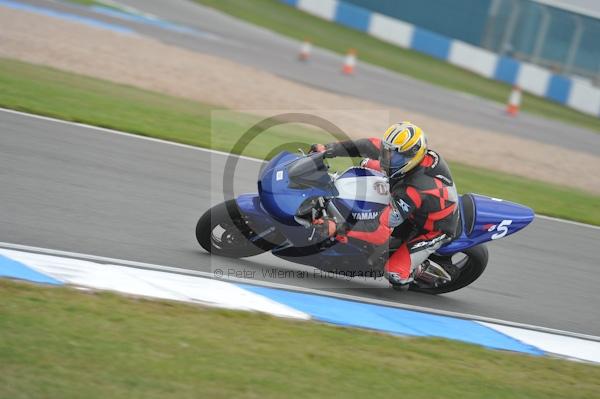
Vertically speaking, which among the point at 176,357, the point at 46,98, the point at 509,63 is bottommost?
the point at 176,357

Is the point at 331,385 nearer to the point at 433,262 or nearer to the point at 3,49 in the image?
the point at 433,262

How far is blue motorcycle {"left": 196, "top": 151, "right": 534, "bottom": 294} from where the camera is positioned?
679 cm

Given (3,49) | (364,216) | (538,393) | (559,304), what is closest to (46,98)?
(3,49)

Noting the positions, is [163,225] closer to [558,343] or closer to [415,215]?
[415,215]

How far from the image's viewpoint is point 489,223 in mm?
7488

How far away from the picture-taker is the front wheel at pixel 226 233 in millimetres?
7000

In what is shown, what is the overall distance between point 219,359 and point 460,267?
3.42 meters

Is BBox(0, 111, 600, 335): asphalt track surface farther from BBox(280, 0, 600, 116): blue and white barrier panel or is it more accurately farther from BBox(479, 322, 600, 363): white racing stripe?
BBox(280, 0, 600, 116): blue and white barrier panel

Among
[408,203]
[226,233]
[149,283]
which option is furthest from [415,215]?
[149,283]

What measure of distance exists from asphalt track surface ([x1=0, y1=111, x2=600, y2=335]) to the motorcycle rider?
1.92 feet

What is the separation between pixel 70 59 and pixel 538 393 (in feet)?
41.9

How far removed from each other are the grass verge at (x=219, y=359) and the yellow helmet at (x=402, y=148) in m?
1.50

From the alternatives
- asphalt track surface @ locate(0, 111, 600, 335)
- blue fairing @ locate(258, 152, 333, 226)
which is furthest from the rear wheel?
blue fairing @ locate(258, 152, 333, 226)

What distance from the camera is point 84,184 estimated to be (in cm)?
869
